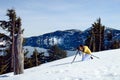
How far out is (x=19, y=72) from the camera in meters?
19.0

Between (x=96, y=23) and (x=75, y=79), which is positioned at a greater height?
(x=96, y=23)

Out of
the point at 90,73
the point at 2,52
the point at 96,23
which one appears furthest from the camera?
the point at 96,23

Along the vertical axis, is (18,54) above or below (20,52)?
below

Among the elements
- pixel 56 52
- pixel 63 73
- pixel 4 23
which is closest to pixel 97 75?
pixel 63 73

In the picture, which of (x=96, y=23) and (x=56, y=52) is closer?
(x=96, y=23)

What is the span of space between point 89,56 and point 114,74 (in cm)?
881

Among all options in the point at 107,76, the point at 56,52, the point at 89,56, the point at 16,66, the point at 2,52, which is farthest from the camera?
the point at 56,52

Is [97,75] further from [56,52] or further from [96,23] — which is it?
[56,52]

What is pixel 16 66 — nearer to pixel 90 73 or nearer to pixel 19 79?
pixel 19 79

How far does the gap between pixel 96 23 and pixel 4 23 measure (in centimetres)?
3477

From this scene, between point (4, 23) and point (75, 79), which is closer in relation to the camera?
point (75, 79)

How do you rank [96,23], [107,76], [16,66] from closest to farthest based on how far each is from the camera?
[107,76] → [16,66] → [96,23]

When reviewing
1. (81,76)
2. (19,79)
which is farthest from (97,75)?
(19,79)

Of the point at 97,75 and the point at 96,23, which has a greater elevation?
the point at 96,23
